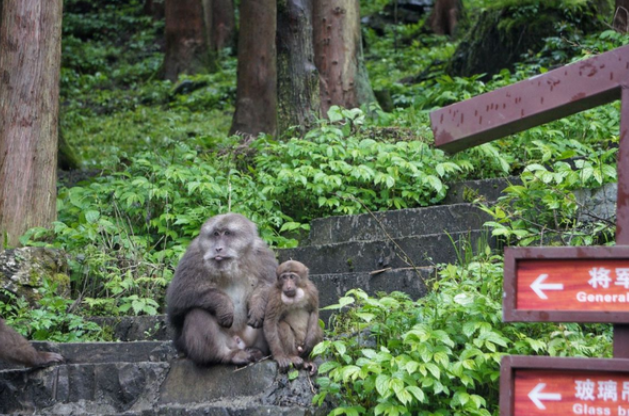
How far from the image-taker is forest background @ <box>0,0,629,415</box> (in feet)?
17.2

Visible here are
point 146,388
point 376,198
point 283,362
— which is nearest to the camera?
point 283,362

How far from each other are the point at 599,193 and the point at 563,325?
2.13m

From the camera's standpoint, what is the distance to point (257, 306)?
5863mm

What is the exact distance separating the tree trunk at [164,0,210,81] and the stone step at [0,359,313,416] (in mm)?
14478

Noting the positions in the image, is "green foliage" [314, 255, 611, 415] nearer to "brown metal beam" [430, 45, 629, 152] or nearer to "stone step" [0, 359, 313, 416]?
"stone step" [0, 359, 313, 416]

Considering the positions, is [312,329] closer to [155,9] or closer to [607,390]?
[607,390]

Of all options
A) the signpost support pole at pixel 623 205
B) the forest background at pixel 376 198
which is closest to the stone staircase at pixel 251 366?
the forest background at pixel 376 198

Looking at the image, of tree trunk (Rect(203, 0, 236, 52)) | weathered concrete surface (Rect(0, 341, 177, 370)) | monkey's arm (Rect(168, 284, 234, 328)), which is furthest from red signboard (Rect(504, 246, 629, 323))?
tree trunk (Rect(203, 0, 236, 52))

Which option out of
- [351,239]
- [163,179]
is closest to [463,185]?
[351,239]

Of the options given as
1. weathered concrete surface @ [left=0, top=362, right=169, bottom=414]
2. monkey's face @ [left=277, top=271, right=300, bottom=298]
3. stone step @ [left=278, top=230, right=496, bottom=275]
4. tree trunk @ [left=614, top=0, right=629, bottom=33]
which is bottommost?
weathered concrete surface @ [left=0, top=362, right=169, bottom=414]

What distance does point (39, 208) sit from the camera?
9.05 meters

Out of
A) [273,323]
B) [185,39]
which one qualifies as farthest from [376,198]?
[185,39]

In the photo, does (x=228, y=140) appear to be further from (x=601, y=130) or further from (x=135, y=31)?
(x=135, y=31)

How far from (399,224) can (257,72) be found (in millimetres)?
4896
